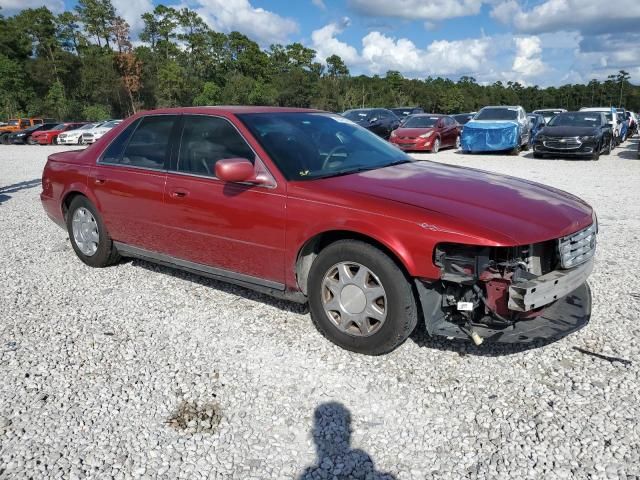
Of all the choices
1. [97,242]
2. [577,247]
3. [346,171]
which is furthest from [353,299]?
[97,242]

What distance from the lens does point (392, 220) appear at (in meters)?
3.01

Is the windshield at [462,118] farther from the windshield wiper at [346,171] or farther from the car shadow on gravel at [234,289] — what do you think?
the windshield wiper at [346,171]

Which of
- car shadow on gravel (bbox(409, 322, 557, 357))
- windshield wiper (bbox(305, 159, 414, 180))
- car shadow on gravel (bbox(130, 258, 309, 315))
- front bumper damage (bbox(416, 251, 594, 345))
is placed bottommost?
car shadow on gravel (bbox(409, 322, 557, 357))

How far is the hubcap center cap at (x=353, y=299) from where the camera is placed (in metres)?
3.22

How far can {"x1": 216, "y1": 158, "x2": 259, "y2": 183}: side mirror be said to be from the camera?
3.43 m

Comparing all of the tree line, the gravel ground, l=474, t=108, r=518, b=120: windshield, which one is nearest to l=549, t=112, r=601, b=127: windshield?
l=474, t=108, r=518, b=120: windshield

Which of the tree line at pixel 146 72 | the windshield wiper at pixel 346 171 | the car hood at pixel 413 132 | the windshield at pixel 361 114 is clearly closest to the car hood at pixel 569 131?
the car hood at pixel 413 132

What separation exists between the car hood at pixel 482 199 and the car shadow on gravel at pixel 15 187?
9.19 metres

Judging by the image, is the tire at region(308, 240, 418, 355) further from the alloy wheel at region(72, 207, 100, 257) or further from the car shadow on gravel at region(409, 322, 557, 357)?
the alloy wheel at region(72, 207, 100, 257)

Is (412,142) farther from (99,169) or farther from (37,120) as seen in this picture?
(37,120)

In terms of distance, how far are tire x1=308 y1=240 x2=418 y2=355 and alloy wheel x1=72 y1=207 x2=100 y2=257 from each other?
2.78 metres

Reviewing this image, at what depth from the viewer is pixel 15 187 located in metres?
11.7

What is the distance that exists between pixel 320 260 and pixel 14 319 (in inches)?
103

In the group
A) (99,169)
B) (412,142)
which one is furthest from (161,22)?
(99,169)
